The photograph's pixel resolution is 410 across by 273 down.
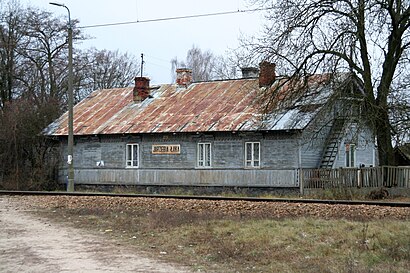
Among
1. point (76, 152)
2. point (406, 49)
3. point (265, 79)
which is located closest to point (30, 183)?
point (76, 152)

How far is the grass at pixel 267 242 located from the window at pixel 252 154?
13.4 metres

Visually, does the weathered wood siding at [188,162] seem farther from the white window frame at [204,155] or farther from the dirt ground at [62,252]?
the dirt ground at [62,252]

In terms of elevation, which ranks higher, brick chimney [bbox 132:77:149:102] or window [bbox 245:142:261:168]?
brick chimney [bbox 132:77:149:102]

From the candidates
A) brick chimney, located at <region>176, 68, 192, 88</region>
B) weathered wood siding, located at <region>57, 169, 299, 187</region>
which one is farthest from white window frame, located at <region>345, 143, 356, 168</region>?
brick chimney, located at <region>176, 68, 192, 88</region>

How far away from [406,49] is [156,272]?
2051 centimetres

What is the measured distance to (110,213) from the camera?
20.0 metres

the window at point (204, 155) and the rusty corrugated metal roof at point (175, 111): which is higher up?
the rusty corrugated metal roof at point (175, 111)

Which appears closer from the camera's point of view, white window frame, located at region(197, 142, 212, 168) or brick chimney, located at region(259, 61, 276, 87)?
brick chimney, located at region(259, 61, 276, 87)

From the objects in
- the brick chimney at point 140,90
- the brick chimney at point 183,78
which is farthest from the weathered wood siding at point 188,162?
the brick chimney at point 183,78

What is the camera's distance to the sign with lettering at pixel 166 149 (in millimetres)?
33406

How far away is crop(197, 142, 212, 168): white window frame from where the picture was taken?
32.7 metres

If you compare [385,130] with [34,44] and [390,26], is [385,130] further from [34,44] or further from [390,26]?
[34,44]

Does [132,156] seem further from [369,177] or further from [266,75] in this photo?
[369,177]

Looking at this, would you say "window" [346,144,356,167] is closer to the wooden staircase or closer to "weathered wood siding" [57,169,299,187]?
the wooden staircase
